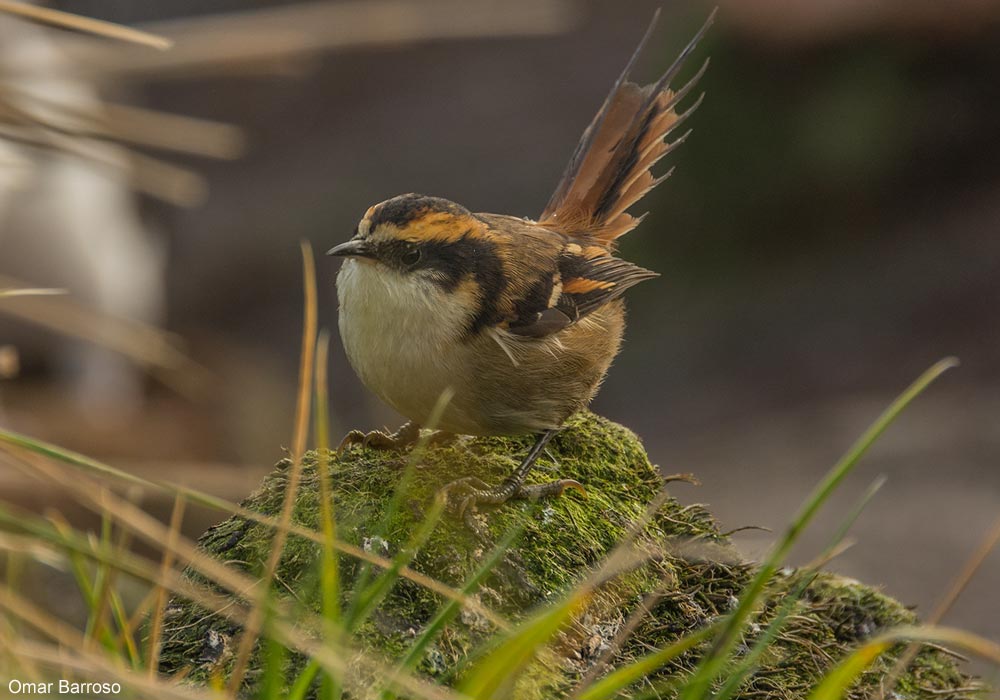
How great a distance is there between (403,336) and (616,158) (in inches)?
71.0

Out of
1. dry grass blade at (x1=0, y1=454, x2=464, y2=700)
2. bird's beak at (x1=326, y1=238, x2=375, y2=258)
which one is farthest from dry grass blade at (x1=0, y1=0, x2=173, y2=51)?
bird's beak at (x1=326, y1=238, x2=375, y2=258)

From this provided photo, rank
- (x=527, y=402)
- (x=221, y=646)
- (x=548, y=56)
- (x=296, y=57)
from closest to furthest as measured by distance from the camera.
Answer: (x=296, y=57) < (x=221, y=646) < (x=527, y=402) < (x=548, y=56)

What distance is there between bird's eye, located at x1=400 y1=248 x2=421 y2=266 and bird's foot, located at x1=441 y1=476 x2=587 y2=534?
0.78 m

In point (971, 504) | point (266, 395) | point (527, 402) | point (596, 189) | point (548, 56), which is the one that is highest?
point (548, 56)

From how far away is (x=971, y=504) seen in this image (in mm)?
10070

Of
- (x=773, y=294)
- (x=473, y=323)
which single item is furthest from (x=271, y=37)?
(x=773, y=294)

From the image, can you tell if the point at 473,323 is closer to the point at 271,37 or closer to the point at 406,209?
the point at 406,209

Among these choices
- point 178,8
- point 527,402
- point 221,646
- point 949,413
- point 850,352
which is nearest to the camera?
point 221,646

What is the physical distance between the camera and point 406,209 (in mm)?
3828

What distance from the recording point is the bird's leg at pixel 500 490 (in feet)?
10.9

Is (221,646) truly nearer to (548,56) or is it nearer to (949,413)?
(949,413)

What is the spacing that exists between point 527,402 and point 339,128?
581 inches

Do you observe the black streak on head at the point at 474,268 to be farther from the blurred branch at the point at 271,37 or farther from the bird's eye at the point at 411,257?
the blurred branch at the point at 271,37

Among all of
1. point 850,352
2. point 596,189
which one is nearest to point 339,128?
point 850,352
